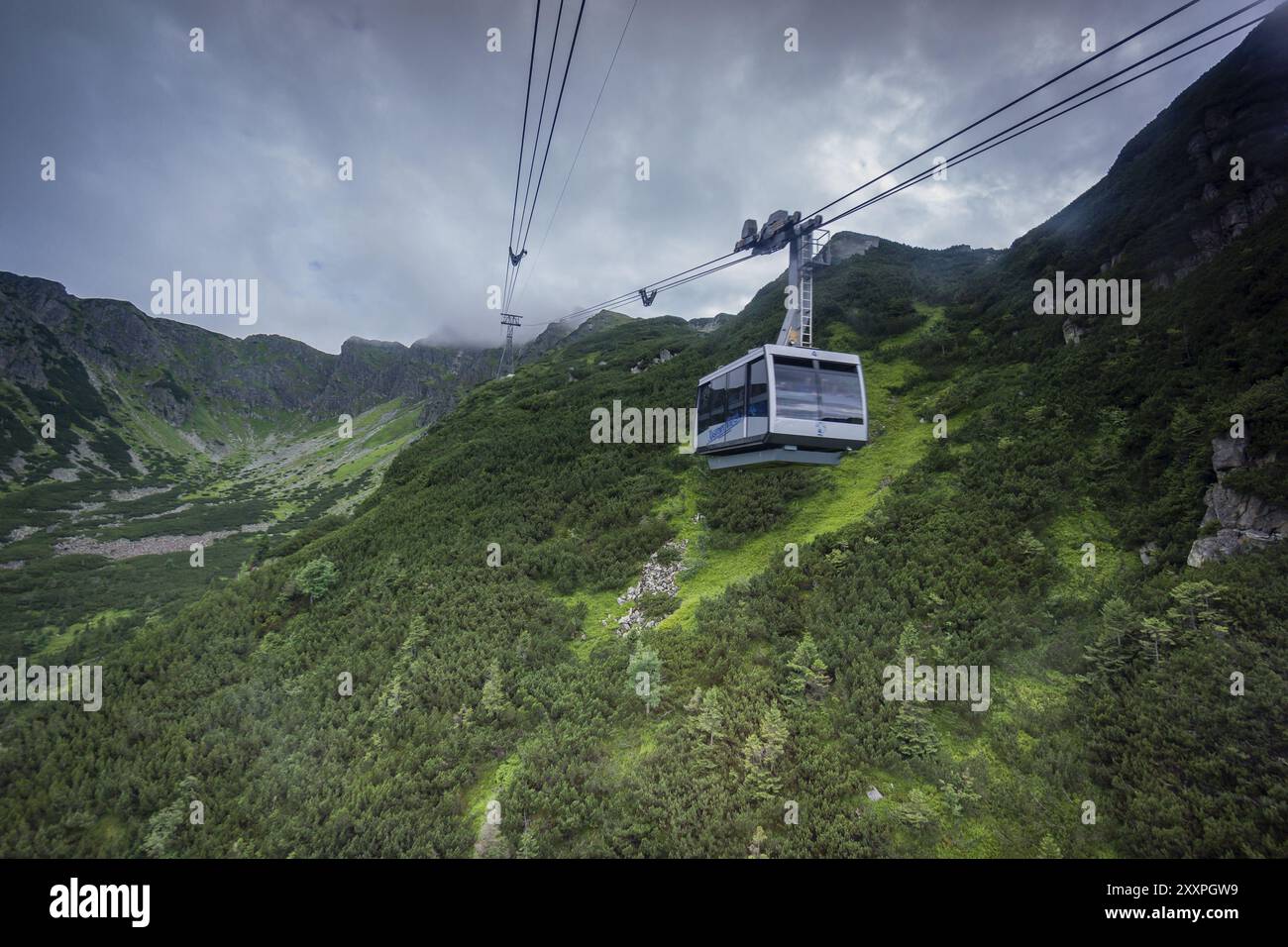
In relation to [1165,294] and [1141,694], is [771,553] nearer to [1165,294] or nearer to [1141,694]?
[1141,694]

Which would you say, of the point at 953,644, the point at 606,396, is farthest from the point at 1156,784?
the point at 606,396

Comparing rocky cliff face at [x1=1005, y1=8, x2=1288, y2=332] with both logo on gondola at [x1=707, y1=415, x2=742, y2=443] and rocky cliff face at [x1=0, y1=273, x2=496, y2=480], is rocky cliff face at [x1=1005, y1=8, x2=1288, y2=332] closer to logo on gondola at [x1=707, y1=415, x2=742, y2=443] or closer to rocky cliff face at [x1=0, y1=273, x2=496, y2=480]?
logo on gondola at [x1=707, y1=415, x2=742, y2=443]

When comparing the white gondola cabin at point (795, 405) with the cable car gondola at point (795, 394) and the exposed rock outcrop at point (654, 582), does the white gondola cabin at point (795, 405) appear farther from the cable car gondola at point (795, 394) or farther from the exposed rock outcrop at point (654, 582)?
the exposed rock outcrop at point (654, 582)

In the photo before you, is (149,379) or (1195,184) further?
(149,379)

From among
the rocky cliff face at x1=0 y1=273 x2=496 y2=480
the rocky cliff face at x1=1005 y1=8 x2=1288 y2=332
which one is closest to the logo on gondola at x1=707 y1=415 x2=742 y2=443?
the rocky cliff face at x1=1005 y1=8 x2=1288 y2=332

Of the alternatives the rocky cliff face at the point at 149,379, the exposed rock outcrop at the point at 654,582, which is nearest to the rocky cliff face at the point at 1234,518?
the exposed rock outcrop at the point at 654,582

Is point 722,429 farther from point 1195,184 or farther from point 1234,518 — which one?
point 1195,184

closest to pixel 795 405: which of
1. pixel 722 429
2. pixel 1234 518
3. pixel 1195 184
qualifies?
pixel 722 429
